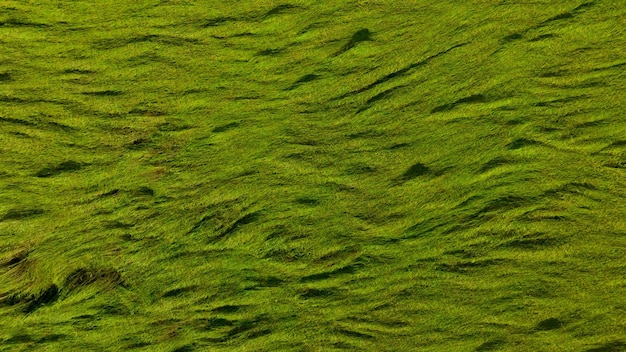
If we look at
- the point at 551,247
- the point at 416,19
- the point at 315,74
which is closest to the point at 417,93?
the point at 416,19

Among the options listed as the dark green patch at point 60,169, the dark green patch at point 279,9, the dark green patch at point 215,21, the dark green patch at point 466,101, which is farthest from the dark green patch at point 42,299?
the dark green patch at point 466,101

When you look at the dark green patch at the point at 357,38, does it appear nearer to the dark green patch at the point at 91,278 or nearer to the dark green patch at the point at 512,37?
the dark green patch at the point at 512,37

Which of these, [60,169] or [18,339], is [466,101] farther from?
[18,339]

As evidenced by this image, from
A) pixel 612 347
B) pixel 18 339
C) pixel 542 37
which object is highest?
pixel 542 37

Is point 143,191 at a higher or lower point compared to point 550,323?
higher

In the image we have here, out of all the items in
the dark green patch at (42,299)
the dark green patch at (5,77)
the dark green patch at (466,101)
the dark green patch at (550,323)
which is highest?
the dark green patch at (5,77)

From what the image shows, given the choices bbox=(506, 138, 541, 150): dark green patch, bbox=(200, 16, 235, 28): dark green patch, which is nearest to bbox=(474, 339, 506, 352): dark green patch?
bbox=(506, 138, 541, 150): dark green patch

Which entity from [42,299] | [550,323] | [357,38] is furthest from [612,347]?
[42,299]

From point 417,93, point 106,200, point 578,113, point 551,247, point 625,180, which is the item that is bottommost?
point 551,247

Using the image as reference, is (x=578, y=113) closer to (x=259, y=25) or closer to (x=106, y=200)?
(x=259, y=25)
